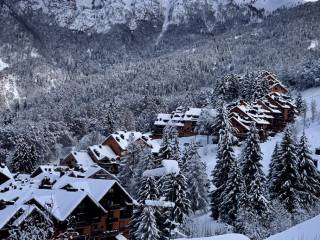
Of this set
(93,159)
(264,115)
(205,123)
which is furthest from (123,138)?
(264,115)

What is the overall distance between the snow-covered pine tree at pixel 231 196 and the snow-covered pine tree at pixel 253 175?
37.9 inches

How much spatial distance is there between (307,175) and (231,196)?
7.89 metres

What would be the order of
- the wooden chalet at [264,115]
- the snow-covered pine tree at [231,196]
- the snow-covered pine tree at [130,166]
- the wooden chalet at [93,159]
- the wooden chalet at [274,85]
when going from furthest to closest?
1. the wooden chalet at [274,85]
2. the wooden chalet at [264,115]
3. the wooden chalet at [93,159]
4. the snow-covered pine tree at [130,166]
5. the snow-covered pine tree at [231,196]

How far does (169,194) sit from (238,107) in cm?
5160

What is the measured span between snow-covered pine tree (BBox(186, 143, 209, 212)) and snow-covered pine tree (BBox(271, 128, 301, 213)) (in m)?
10.6

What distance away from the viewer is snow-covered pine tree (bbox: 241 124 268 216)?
4791 centimetres

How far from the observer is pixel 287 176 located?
51656 millimetres

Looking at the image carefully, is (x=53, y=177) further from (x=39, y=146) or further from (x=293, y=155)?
(x=39, y=146)

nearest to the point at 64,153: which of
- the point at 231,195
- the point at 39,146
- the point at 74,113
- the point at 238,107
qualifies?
the point at 39,146

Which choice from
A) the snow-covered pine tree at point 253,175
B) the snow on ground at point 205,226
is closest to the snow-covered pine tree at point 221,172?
the snow on ground at point 205,226

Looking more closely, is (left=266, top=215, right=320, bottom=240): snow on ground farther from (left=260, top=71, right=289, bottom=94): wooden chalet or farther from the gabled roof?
(left=260, top=71, right=289, bottom=94): wooden chalet

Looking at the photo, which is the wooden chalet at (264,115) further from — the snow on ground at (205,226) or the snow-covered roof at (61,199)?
the snow-covered roof at (61,199)

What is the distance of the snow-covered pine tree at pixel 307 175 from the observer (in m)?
51.6

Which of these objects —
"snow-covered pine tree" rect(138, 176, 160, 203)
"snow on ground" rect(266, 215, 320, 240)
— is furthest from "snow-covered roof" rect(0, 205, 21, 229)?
"snow on ground" rect(266, 215, 320, 240)
